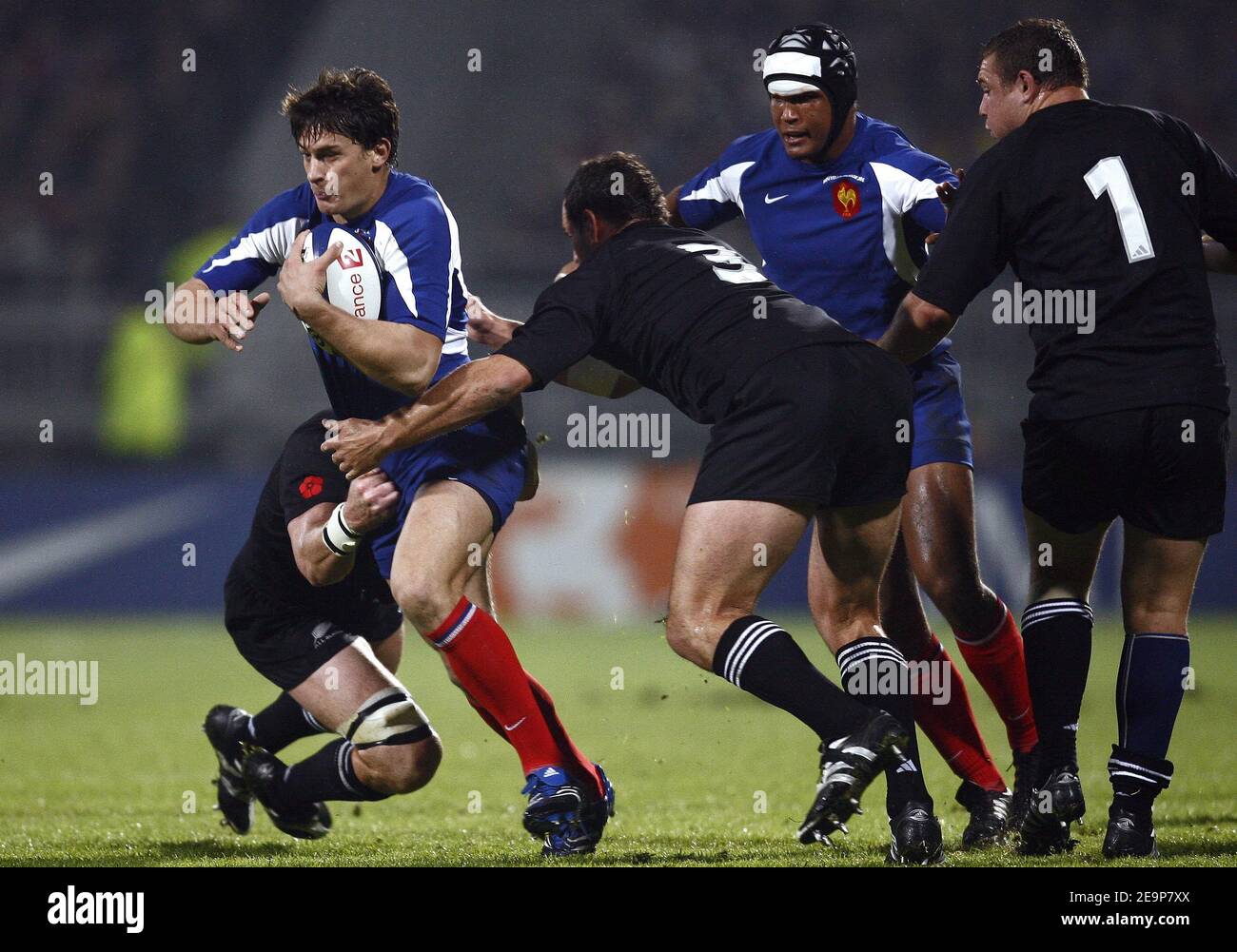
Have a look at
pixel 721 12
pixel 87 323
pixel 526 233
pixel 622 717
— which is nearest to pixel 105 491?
pixel 87 323

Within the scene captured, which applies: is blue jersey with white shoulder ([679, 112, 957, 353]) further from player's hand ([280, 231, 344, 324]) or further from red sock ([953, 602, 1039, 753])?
player's hand ([280, 231, 344, 324])

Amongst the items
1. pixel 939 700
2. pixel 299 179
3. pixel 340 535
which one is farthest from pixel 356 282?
pixel 299 179

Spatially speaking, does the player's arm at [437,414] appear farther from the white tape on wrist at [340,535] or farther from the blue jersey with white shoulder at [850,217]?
the blue jersey with white shoulder at [850,217]

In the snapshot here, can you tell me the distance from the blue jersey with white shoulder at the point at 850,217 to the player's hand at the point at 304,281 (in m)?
1.43

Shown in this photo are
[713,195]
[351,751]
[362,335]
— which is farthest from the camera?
[713,195]

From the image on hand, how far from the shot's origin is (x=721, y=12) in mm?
13547

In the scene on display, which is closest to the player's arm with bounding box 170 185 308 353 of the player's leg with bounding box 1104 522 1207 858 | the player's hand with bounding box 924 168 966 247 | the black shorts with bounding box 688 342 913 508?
the black shorts with bounding box 688 342 913 508

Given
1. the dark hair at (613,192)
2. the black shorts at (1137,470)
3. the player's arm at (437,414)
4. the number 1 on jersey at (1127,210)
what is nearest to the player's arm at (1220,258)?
the number 1 on jersey at (1127,210)

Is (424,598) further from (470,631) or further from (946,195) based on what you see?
(946,195)

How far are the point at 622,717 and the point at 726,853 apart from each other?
4.03 metres

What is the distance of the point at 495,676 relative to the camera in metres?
3.98

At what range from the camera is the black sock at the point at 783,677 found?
345cm

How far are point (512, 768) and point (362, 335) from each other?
10.8 ft
